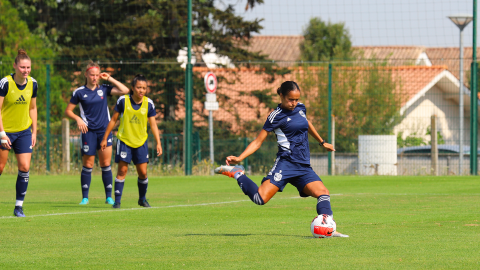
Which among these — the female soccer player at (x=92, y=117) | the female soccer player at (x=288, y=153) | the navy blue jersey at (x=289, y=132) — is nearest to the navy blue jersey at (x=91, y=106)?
the female soccer player at (x=92, y=117)

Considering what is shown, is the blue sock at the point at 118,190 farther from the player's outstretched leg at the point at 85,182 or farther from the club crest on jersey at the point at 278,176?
the club crest on jersey at the point at 278,176

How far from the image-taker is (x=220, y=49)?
85.0ft

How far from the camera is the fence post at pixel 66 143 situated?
65.8 feet

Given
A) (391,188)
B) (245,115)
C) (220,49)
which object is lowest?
(391,188)

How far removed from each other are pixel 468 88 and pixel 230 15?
8.86 metres

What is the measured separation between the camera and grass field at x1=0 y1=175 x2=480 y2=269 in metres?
5.96

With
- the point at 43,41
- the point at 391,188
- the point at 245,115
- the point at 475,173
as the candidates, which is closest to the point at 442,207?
the point at 391,188

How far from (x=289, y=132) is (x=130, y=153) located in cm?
386

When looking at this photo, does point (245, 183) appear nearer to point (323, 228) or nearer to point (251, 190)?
point (251, 190)

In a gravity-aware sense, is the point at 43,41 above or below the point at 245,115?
above

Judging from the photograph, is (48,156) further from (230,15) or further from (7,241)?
(7,241)

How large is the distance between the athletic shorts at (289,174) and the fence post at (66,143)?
13.3 meters

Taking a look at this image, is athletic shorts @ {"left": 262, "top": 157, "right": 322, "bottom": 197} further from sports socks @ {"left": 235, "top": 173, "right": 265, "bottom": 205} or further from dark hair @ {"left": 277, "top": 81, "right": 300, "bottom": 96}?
dark hair @ {"left": 277, "top": 81, "right": 300, "bottom": 96}

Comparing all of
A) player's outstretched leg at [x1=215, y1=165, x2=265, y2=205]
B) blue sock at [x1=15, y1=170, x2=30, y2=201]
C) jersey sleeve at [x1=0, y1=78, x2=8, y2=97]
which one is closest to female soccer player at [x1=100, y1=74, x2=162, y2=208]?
blue sock at [x1=15, y1=170, x2=30, y2=201]
